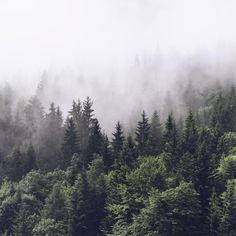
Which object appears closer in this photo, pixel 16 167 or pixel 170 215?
pixel 170 215

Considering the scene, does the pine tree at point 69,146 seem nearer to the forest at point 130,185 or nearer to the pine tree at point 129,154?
the forest at point 130,185

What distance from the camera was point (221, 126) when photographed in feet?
462

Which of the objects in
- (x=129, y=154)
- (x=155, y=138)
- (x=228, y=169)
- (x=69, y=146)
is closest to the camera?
(x=228, y=169)

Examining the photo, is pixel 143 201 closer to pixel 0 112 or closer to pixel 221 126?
pixel 221 126

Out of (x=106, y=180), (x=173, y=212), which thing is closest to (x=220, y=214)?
(x=173, y=212)

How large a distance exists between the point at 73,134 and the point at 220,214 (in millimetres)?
53757

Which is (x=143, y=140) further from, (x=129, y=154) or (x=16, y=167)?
(x=16, y=167)

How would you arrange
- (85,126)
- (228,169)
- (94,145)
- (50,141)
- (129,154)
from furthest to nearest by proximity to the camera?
(50,141) < (85,126) < (94,145) < (129,154) < (228,169)

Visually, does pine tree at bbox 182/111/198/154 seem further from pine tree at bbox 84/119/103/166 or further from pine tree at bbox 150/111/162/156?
pine tree at bbox 84/119/103/166

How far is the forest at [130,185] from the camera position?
10150 centimetres

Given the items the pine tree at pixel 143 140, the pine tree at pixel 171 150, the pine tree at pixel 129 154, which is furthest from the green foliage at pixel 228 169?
the pine tree at pixel 143 140

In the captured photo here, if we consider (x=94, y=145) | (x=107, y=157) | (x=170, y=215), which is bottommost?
(x=170, y=215)

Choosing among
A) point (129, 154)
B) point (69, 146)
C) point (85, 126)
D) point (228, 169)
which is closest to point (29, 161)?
point (69, 146)

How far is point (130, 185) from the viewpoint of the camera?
361 ft
